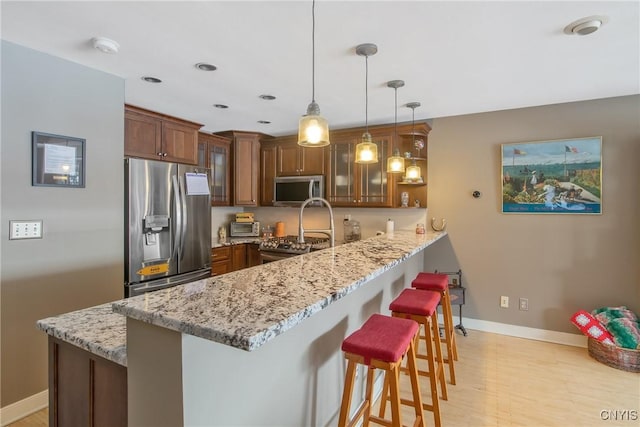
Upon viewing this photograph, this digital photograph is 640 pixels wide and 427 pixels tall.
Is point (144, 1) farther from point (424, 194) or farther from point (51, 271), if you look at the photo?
point (424, 194)

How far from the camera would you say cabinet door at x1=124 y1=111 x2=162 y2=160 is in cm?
315

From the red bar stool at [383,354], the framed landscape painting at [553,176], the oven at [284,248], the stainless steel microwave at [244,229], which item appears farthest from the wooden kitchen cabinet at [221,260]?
the framed landscape painting at [553,176]

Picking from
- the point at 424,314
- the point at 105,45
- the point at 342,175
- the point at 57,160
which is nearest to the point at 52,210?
the point at 57,160

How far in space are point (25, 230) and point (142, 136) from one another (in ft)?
4.77

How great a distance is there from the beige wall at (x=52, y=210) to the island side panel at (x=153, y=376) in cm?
179

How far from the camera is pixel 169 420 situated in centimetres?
88

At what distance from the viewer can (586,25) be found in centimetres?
180

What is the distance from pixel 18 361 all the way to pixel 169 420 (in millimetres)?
2017

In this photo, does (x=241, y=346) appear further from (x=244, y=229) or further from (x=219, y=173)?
(x=244, y=229)

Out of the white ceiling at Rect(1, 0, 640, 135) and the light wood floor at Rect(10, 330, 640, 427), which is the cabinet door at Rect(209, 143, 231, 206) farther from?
the light wood floor at Rect(10, 330, 640, 427)

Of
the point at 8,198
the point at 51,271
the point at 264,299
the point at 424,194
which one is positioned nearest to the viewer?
the point at 264,299

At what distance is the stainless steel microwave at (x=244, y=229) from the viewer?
474 cm

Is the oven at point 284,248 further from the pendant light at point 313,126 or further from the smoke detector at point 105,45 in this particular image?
the smoke detector at point 105,45

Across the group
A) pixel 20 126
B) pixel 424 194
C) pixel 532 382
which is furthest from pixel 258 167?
pixel 532 382
